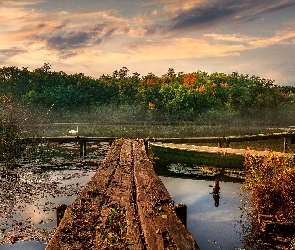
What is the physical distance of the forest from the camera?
66.6 m


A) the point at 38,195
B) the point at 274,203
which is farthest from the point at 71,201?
the point at 274,203

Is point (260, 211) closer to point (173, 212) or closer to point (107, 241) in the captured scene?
point (173, 212)

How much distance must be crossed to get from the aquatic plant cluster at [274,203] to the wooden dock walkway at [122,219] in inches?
119

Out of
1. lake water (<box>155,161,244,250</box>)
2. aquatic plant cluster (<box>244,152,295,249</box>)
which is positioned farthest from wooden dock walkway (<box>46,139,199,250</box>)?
aquatic plant cluster (<box>244,152,295,249</box>)

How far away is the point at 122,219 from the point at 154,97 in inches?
2528

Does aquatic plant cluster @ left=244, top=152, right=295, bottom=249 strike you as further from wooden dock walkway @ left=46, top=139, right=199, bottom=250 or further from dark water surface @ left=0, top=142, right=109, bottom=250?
dark water surface @ left=0, top=142, right=109, bottom=250

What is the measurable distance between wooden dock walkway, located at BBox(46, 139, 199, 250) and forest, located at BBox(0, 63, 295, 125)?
2210 inches

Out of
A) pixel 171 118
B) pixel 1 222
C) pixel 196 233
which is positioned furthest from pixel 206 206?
pixel 171 118

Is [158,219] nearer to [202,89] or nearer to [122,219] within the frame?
[122,219]

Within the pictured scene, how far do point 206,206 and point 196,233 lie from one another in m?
2.39

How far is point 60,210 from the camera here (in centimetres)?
689

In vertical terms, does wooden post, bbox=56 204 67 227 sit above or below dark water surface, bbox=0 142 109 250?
→ above

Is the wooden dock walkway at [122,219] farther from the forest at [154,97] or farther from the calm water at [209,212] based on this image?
the forest at [154,97]

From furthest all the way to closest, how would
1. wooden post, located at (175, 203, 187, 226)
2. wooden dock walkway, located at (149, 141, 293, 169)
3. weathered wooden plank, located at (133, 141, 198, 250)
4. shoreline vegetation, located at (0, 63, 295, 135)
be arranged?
1. shoreline vegetation, located at (0, 63, 295, 135)
2. wooden dock walkway, located at (149, 141, 293, 169)
3. wooden post, located at (175, 203, 187, 226)
4. weathered wooden plank, located at (133, 141, 198, 250)
